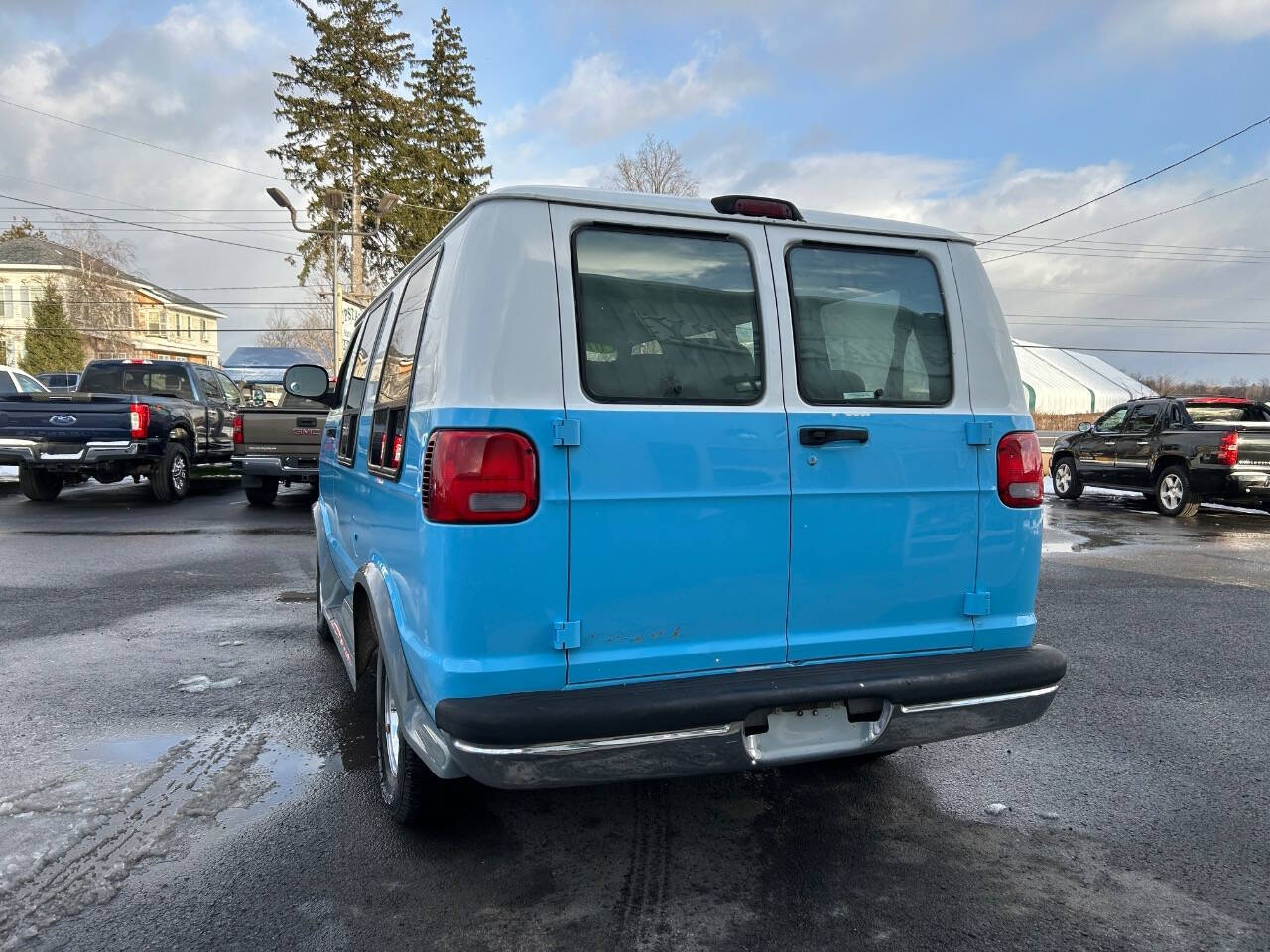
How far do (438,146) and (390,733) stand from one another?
3905 cm

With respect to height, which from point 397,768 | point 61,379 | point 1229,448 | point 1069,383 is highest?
point 1069,383

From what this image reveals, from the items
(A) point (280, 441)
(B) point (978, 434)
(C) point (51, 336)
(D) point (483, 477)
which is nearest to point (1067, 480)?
(A) point (280, 441)

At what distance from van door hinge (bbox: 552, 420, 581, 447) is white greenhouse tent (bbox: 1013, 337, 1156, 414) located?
58.4 m

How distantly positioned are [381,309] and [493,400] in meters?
1.95

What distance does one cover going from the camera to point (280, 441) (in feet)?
39.1

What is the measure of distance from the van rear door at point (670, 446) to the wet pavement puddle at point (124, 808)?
5.43ft

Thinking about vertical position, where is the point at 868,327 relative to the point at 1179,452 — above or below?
above

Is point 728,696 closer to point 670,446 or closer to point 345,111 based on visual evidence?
point 670,446

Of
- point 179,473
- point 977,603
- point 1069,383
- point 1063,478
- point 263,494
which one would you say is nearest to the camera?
point 977,603

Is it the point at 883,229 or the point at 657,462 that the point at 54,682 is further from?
the point at 883,229

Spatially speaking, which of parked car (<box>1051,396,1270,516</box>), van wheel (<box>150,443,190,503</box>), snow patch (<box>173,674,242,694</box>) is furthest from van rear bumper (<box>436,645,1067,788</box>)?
van wheel (<box>150,443,190,503</box>)

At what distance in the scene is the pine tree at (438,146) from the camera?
1423 inches

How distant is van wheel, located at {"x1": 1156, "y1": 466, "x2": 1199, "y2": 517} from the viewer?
13.1 metres

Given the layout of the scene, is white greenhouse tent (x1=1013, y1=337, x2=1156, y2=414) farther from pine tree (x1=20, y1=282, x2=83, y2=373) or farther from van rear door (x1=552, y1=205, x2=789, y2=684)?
van rear door (x1=552, y1=205, x2=789, y2=684)
